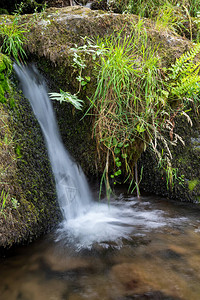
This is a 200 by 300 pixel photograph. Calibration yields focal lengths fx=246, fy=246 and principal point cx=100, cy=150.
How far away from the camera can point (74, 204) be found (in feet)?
9.74

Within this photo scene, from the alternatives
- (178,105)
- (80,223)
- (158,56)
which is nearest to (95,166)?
(80,223)

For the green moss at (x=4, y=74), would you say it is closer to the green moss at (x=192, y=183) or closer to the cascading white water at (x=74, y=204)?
the cascading white water at (x=74, y=204)

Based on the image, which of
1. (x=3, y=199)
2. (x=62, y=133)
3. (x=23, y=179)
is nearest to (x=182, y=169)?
(x=62, y=133)

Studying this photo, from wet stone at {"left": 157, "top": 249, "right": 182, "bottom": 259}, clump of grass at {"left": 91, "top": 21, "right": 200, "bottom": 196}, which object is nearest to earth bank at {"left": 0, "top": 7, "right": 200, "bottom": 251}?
clump of grass at {"left": 91, "top": 21, "right": 200, "bottom": 196}

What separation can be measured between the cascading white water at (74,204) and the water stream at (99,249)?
0.01 metres

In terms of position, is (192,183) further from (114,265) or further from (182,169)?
(114,265)

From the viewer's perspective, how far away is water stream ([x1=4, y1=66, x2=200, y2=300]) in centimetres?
182

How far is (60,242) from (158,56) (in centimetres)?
237

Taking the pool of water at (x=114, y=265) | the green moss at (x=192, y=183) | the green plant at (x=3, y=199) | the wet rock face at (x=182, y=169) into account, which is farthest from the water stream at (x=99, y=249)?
the green plant at (x=3, y=199)

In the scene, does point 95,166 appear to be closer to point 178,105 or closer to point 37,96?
point 37,96

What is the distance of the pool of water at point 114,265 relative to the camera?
→ 1.79 metres

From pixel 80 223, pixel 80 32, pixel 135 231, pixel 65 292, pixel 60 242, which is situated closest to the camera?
pixel 65 292

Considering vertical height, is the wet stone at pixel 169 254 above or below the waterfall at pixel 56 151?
below

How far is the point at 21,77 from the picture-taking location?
110 inches
